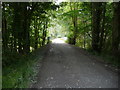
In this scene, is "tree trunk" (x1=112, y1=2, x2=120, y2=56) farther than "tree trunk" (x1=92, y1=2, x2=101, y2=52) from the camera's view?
No

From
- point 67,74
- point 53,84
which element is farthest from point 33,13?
point 53,84

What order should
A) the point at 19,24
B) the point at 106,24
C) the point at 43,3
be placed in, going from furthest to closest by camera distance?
1. the point at 106,24
2. the point at 43,3
3. the point at 19,24

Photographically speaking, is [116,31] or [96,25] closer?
[116,31]

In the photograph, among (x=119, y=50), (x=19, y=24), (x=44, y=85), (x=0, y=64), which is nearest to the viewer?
(x=44, y=85)

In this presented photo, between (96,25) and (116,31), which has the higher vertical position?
(96,25)

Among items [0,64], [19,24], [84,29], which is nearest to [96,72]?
[0,64]

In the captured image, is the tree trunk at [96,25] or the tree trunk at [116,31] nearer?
the tree trunk at [116,31]

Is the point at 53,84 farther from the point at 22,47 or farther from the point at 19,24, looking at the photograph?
the point at 22,47

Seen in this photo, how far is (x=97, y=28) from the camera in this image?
53.1 ft

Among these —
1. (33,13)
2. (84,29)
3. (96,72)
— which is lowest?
(96,72)

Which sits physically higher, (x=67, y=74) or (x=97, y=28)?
(x=97, y=28)

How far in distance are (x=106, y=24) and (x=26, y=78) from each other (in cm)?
1345

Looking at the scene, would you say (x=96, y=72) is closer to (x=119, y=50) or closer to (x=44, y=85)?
(x=44, y=85)

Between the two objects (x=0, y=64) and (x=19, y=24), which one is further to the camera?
(x=19, y=24)
